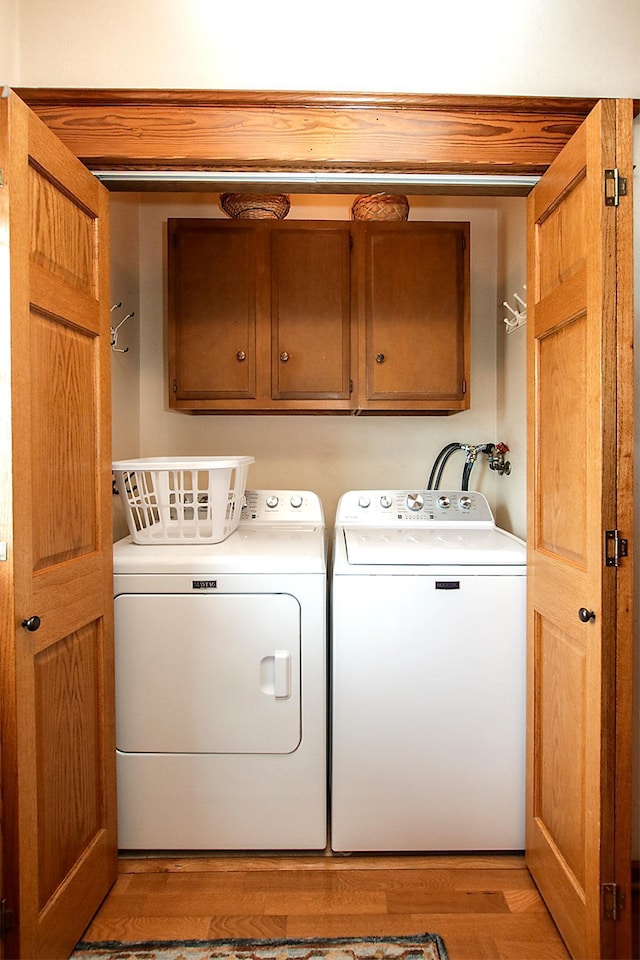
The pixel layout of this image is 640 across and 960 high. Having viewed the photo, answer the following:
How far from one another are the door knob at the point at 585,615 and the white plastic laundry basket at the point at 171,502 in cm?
117

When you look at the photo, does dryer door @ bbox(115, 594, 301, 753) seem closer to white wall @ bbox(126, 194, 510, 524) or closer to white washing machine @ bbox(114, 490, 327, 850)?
white washing machine @ bbox(114, 490, 327, 850)

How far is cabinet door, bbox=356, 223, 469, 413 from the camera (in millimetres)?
2523

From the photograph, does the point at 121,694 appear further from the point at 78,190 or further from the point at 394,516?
the point at 78,190

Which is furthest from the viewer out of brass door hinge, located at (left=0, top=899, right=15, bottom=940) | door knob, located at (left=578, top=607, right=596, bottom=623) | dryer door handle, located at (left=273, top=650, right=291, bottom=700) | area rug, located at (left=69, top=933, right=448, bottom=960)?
dryer door handle, located at (left=273, top=650, right=291, bottom=700)

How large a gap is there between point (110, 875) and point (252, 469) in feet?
5.41

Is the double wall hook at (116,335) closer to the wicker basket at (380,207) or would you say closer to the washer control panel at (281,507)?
the washer control panel at (281,507)

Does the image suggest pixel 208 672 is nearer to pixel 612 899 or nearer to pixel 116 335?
pixel 612 899

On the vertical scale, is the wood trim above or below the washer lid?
above

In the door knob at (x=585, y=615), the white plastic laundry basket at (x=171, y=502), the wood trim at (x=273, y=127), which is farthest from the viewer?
the white plastic laundry basket at (x=171, y=502)

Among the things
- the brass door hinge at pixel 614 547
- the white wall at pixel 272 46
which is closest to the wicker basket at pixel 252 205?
the white wall at pixel 272 46

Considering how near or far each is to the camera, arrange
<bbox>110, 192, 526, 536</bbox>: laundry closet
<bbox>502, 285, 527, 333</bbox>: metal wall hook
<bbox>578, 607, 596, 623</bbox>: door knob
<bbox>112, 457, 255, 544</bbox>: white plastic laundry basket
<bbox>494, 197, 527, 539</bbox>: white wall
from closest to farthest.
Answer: <bbox>578, 607, 596, 623</bbox>: door knob
<bbox>112, 457, 255, 544</bbox>: white plastic laundry basket
<bbox>502, 285, 527, 333</bbox>: metal wall hook
<bbox>494, 197, 527, 539</bbox>: white wall
<bbox>110, 192, 526, 536</bbox>: laundry closet

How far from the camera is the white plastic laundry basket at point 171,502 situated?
207 cm

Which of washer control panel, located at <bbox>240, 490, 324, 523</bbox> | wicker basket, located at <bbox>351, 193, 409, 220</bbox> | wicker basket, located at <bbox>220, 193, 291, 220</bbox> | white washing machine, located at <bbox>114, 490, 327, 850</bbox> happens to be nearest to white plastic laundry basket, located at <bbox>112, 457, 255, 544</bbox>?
white washing machine, located at <bbox>114, 490, 327, 850</bbox>

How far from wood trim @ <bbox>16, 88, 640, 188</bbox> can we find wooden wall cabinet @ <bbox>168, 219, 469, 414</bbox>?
0.85 meters
